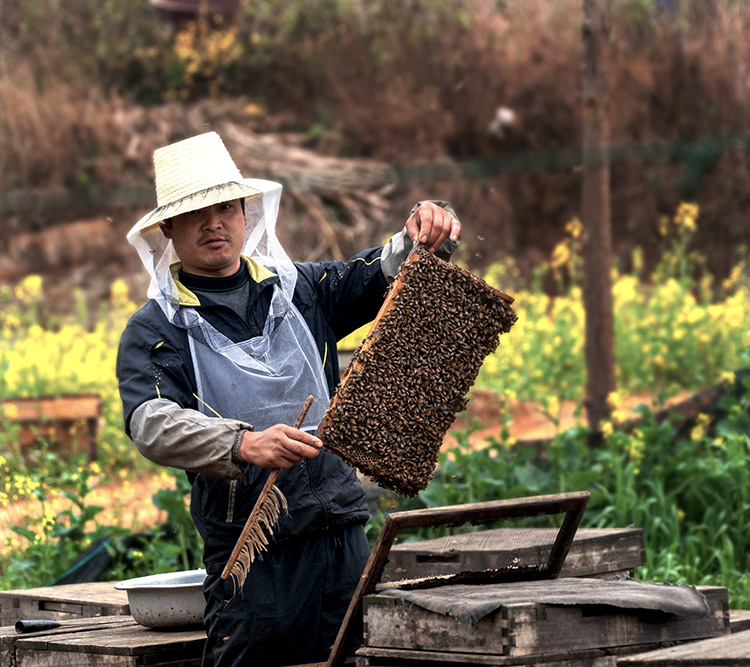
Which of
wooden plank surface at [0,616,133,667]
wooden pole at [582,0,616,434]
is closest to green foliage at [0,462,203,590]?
wooden plank surface at [0,616,133,667]

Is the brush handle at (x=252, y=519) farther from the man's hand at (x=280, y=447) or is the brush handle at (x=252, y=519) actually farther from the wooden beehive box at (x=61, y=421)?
the wooden beehive box at (x=61, y=421)

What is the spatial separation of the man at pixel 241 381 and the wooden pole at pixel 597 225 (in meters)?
4.04

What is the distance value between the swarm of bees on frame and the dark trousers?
1.19ft

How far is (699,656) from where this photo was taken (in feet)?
8.36

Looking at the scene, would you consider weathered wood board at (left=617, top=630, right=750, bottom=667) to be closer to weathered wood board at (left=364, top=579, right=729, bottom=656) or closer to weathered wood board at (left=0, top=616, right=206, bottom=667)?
weathered wood board at (left=364, top=579, right=729, bottom=656)

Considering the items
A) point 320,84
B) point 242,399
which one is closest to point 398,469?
point 242,399

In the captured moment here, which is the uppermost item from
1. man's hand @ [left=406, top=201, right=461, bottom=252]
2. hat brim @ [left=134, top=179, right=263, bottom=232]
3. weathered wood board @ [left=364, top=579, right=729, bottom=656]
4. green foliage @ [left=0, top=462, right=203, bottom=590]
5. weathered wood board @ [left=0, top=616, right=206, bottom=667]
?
hat brim @ [left=134, top=179, right=263, bottom=232]

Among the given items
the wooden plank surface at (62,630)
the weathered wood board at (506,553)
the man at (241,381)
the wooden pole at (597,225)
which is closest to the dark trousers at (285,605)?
the man at (241,381)

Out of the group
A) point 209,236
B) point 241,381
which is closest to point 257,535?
point 241,381

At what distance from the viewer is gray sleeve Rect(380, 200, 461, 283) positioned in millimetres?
3639

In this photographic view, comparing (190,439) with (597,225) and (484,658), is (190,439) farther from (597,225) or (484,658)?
(597,225)

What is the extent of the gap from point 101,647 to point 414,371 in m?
1.43

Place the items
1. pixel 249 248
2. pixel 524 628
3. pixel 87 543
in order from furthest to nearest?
1. pixel 87 543
2. pixel 249 248
3. pixel 524 628

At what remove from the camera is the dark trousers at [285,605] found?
3.43m
